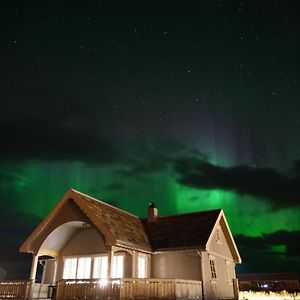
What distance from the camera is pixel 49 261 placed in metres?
25.0

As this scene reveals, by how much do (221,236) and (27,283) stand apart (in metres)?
15.7

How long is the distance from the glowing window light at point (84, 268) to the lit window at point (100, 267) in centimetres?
50

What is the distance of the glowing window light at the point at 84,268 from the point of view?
22484 mm

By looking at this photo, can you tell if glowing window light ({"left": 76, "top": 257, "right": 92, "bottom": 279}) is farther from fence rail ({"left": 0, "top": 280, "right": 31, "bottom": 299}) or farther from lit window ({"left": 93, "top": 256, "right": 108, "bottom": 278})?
fence rail ({"left": 0, "top": 280, "right": 31, "bottom": 299})

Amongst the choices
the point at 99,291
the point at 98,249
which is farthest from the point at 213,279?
the point at 99,291

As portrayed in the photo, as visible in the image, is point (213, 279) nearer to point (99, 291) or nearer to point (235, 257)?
point (235, 257)

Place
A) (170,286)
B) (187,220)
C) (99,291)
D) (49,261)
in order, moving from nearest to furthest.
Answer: (99,291) < (170,286) < (49,261) < (187,220)

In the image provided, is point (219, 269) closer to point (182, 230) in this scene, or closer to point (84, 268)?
point (182, 230)

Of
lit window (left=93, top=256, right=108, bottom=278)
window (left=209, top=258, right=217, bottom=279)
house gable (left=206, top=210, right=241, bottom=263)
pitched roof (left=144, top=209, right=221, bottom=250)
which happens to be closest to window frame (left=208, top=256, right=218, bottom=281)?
window (left=209, top=258, right=217, bottom=279)

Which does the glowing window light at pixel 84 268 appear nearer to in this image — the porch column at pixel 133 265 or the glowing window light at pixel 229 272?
the porch column at pixel 133 265

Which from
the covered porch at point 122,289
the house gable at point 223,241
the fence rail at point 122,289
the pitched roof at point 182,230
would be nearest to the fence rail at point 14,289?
the covered porch at point 122,289

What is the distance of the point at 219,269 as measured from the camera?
25.6m

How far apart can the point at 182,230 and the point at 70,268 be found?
332 inches

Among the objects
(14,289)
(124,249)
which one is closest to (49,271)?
(14,289)
